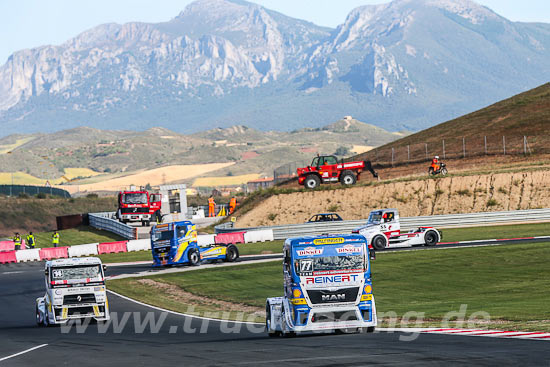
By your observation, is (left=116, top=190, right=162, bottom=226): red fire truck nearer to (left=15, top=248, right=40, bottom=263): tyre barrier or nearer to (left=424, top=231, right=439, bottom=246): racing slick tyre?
(left=15, top=248, right=40, bottom=263): tyre barrier

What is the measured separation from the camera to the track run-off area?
46.9 feet

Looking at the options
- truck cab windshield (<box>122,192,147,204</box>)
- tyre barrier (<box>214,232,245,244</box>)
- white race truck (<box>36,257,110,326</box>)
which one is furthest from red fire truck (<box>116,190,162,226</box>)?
white race truck (<box>36,257,110,326</box>)

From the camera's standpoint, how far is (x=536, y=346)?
1495 cm

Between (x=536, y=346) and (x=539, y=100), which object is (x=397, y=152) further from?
(x=536, y=346)

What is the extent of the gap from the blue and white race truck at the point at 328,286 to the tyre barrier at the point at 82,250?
1657 inches

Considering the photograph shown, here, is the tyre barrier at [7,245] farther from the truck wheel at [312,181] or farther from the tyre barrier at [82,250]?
the truck wheel at [312,181]

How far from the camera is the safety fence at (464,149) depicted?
81.6 meters

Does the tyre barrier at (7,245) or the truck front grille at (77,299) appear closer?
the truck front grille at (77,299)

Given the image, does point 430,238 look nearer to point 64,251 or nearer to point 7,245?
point 64,251

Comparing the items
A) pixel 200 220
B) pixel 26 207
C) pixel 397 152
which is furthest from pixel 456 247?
pixel 26 207

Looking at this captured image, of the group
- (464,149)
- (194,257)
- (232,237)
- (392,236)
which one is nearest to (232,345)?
(392,236)

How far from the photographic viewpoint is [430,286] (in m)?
29.4

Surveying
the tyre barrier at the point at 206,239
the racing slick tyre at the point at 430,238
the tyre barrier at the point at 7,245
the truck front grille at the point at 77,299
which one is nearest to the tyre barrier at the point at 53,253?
the tyre barrier at the point at 7,245

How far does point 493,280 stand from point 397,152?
66.8m
